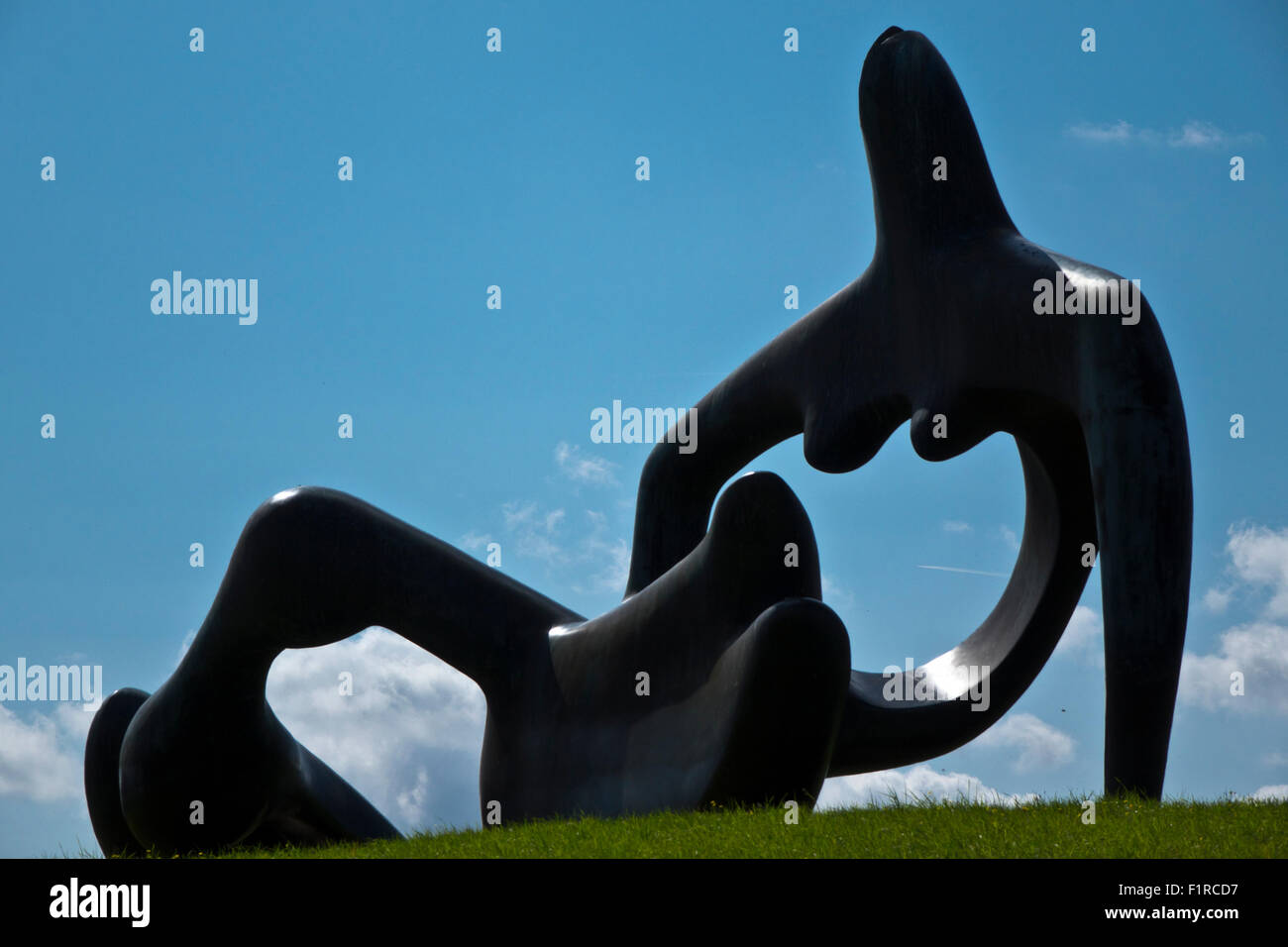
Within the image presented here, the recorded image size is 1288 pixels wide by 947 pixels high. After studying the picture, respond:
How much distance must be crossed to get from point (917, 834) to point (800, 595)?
267 centimetres

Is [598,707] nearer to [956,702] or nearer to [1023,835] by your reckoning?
[956,702]

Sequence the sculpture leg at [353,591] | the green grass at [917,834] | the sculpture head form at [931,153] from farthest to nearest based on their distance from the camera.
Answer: the sculpture head form at [931,153] → the sculpture leg at [353,591] → the green grass at [917,834]

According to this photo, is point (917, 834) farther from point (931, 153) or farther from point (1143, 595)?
point (931, 153)

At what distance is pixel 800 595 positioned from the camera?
8.80 metres

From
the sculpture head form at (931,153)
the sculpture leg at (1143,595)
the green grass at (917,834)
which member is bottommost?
the green grass at (917,834)

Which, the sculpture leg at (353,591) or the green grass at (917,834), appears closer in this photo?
the green grass at (917,834)

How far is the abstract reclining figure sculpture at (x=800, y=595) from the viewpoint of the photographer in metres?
8.21

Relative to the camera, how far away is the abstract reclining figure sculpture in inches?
323

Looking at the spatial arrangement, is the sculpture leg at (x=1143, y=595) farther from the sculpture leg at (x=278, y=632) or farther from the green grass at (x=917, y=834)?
the sculpture leg at (x=278, y=632)

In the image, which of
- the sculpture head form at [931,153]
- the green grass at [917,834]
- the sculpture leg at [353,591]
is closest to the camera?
the green grass at [917,834]

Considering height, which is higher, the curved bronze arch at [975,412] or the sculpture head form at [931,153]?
the sculpture head form at [931,153]

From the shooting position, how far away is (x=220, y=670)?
10.3 metres

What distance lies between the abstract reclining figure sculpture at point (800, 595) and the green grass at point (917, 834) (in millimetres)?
982

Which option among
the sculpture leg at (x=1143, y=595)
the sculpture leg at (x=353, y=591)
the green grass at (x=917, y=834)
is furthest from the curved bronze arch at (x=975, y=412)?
the sculpture leg at (x=353, y=591)
